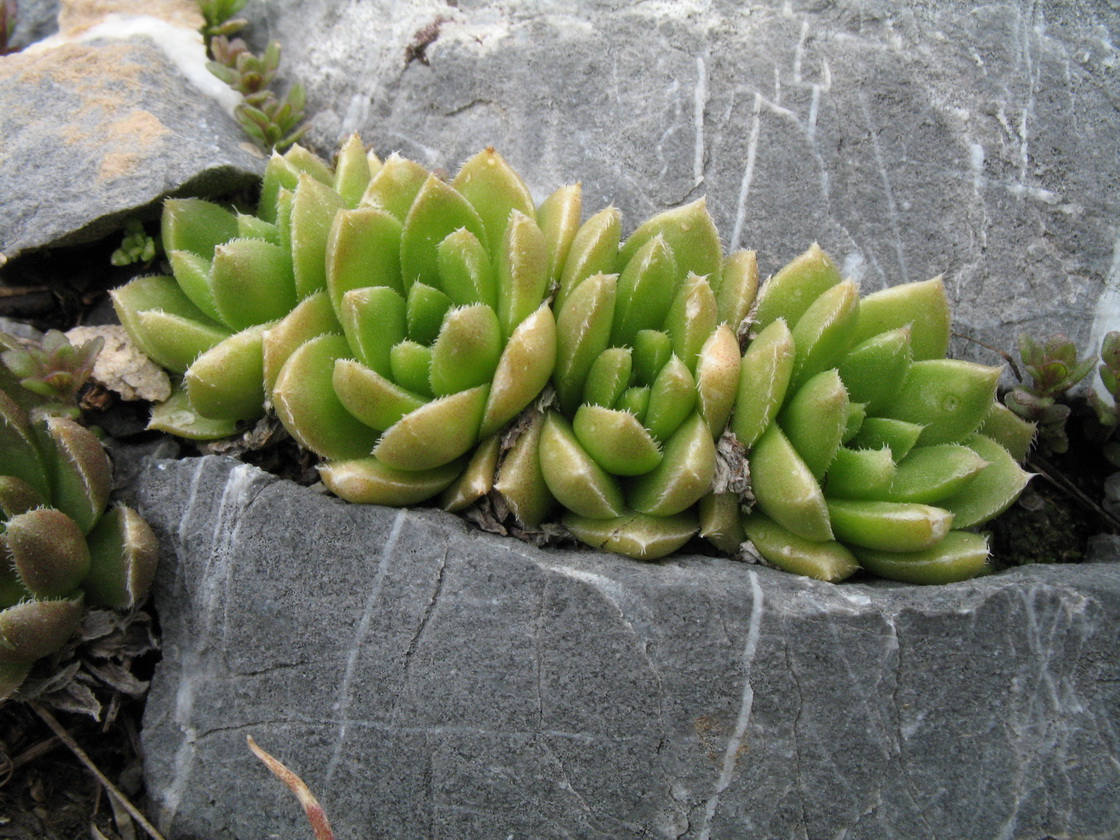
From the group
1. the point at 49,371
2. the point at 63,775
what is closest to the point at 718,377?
the point at 49,371

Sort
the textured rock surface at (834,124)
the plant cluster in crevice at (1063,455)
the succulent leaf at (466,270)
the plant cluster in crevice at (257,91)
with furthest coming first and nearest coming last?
the plant cluster in crevice at (257,91), the textured rock surface at (834,124), the plant cluster in crevice at (1063,455), the succulent leaf at (466,270)

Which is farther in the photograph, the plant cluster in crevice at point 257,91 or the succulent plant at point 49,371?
the plant cluster in crevice at point 257,91

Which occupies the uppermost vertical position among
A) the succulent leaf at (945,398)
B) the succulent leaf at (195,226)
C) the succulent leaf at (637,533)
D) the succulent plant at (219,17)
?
the succulent plant at (219,17)

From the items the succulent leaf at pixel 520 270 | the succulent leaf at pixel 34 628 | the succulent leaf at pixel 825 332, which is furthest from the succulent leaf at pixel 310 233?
the succulent leaf at pixel 825 332

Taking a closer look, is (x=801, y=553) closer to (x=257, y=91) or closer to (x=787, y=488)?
(x=787, y=488)

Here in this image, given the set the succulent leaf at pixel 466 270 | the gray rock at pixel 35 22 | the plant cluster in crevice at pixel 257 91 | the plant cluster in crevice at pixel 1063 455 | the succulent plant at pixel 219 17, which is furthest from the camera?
the gray rock at pixel 35 22

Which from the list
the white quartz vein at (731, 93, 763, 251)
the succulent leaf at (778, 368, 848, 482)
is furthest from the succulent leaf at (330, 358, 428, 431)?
the white quartz vein at (731, 93, 763, 251)

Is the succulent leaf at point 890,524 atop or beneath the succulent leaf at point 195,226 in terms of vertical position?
beneath

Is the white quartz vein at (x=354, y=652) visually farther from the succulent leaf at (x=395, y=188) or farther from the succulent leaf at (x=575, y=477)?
the succulent leaf at (x=395, y=188)
